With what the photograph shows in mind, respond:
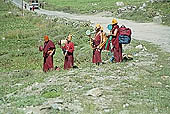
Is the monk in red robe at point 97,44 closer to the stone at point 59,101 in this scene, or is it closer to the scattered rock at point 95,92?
the scattered rock at point 95,92

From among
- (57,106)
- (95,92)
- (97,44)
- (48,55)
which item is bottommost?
(57,106)

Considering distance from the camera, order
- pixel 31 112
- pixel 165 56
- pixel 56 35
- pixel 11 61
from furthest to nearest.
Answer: pixel 56 35 < pixel 11 61 < pixel 165 56 < pixel 31 112

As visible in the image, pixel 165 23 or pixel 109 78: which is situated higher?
pixel 165 23

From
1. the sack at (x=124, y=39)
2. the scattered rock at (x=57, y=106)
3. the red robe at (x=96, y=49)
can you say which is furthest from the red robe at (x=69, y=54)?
the scattered rock at (x=57, y=106)

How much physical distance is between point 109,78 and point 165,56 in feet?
13.2

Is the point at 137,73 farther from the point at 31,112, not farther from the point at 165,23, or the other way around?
the point at 165,23

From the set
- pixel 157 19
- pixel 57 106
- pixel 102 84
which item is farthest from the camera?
pixel 157 19

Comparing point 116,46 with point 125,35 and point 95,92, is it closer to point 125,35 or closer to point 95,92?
point 125,35

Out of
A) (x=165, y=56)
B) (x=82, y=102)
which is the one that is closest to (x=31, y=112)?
(x=82, y=102)

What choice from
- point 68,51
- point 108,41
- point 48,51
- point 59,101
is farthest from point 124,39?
point 59,101

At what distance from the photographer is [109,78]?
9.59 metres

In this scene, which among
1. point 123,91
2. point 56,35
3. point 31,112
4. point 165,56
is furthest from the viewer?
point 56,35

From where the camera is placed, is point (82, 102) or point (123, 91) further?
point (123, 91)

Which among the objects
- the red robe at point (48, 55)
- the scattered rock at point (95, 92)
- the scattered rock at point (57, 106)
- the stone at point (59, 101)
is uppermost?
the red robe at point (48, 55)
